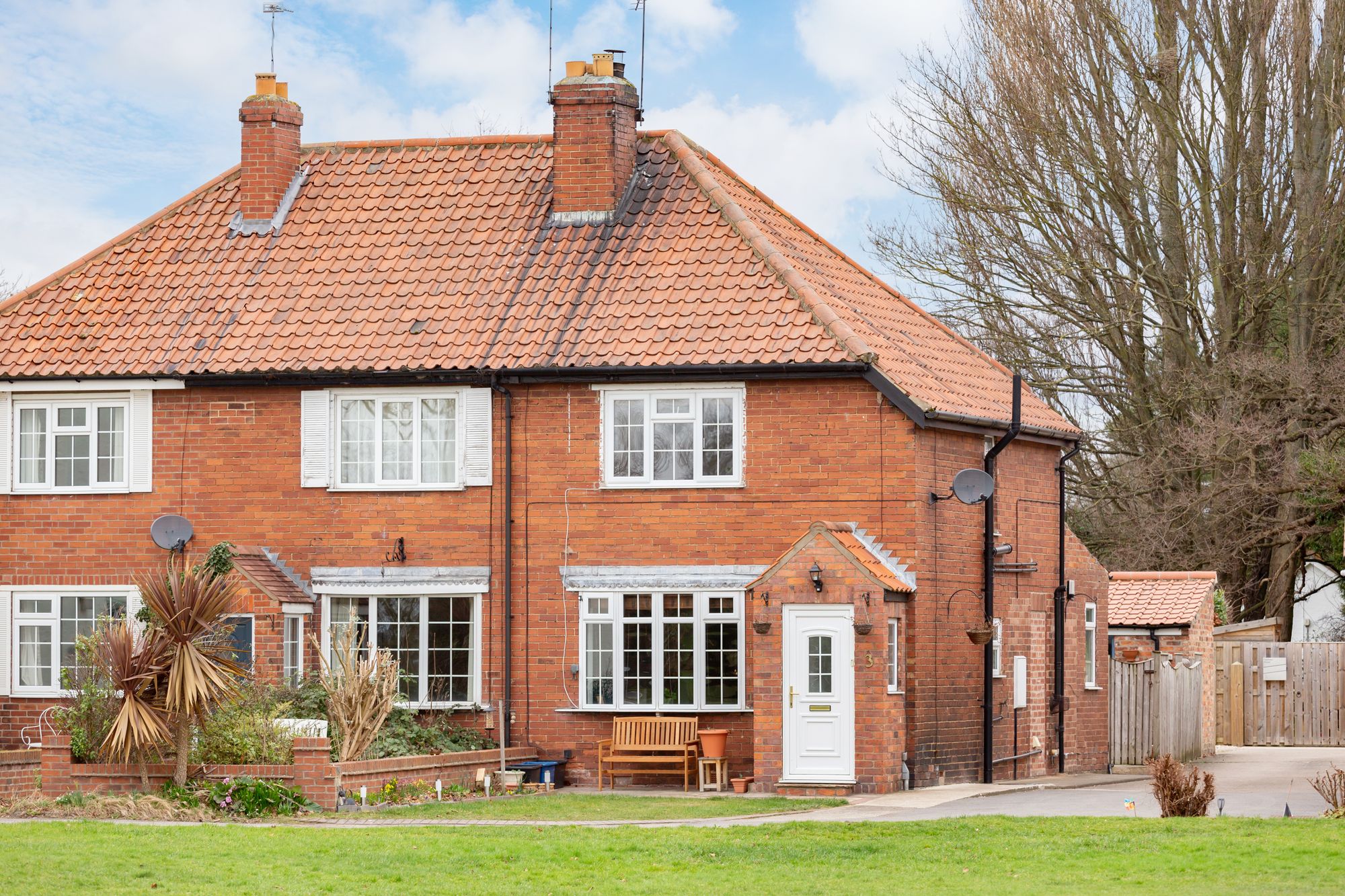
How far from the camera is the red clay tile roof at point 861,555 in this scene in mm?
23172

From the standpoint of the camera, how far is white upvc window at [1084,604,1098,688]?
29717 millimetres

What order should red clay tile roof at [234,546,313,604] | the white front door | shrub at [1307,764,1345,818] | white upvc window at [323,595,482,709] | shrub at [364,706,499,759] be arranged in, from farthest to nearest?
white upvc window at [323,595,482,709], red clay tile roof at [234,546,313,604], shrub at [364,706,499,759], the white front door, shrub at [1307,764,1345,818]

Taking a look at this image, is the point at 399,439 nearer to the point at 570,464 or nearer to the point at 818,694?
the point at 570,464

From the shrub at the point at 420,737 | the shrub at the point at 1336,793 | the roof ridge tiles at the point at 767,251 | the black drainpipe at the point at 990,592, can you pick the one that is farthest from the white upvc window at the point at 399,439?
the shrub at the point at 1336,793

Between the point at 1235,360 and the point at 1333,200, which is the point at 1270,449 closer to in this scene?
the point at 1235,360

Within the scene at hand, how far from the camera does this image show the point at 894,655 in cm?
2384

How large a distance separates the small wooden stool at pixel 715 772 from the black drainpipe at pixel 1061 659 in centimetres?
616

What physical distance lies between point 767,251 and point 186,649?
30.4 ft

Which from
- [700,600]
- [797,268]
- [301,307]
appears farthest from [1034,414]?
[301,307]

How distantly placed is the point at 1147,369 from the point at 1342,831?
68.8 ft

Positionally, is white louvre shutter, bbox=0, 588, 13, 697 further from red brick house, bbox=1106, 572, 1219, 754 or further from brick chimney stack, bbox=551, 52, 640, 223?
red brick house, bbox=1106, 572, 1219, 754

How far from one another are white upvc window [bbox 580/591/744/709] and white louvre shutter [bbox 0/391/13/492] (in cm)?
816

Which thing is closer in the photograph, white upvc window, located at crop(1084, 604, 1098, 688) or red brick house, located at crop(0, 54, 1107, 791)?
red brick house, located at crop(0, 54, 1107, 791)

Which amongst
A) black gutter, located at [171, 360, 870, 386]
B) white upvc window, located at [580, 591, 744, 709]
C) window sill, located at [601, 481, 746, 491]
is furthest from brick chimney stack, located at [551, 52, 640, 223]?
white upvc window, located at [580, 591, 744, 709]
